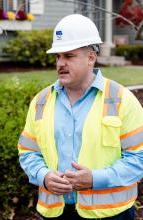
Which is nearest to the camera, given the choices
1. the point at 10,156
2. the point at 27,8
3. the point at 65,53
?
the point at 65,53

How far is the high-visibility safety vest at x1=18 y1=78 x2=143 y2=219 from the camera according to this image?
3031 millimetres

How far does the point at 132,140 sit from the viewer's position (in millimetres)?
3053

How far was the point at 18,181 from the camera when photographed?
195 inches

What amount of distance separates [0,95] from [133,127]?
10.8 feet

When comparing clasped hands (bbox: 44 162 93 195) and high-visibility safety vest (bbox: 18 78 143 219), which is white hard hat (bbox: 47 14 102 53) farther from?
clasped hands (bbox: 44 162 93 195)

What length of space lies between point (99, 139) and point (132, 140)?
176 mm

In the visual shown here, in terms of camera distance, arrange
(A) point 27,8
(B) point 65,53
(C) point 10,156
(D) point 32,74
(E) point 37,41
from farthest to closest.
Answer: (A) point 27,8 → (E) point 37,41 → (D) point 32,74 → (C) point 10,156 → (B) point 65,53

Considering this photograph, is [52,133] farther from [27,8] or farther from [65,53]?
[27,8]

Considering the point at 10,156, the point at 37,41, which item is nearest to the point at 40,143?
the point at 10,156

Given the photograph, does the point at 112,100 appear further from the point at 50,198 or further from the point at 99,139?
the point at 50,198

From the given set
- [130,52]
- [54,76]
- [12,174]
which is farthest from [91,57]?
[130,52]

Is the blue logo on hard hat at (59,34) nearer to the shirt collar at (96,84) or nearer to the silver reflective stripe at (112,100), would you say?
the shirt collar at (96,84)

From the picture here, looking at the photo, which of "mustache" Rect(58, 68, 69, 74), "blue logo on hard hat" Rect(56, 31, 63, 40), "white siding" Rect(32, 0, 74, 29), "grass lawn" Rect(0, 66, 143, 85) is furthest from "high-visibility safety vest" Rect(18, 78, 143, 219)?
"white siding" Rect(32, 0, 74, 29)

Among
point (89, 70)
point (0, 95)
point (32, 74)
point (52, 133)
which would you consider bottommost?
point (32, 74)
